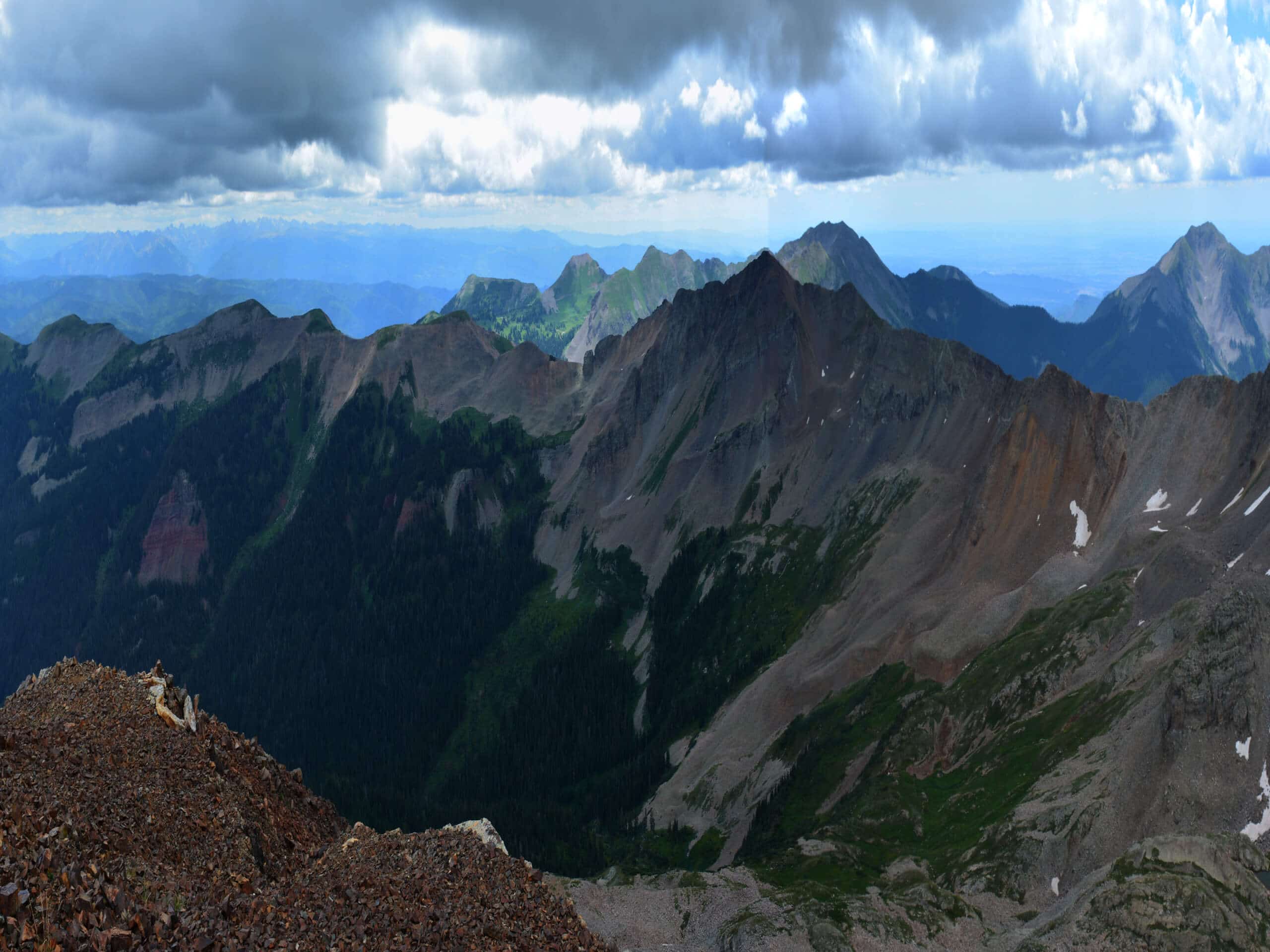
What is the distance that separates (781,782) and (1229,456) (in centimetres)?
7094

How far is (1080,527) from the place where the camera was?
393ft

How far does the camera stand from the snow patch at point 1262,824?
6116 cm

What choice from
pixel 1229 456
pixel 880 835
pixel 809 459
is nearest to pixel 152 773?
pixel 880 835

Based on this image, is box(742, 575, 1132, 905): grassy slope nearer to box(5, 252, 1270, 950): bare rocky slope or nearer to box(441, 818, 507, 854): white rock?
box(5, 252, 1270, 950): bare rocky slope

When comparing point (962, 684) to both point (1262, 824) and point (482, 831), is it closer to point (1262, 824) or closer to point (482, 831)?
point (1262, 824)

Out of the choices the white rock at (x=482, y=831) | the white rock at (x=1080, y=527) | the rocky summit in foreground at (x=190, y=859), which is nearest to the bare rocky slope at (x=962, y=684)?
the white rock at (x=1080, y=527)

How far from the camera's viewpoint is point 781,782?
116000mm

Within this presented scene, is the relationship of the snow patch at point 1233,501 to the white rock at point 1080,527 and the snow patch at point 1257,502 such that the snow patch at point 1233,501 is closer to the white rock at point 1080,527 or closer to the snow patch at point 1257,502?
the snow patch at point 1257,502

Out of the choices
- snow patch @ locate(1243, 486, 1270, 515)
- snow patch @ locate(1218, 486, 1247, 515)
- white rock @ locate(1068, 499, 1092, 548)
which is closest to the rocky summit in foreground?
snow patch @ locate(1243, 486, 1270, 515)

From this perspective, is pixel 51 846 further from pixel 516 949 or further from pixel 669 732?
pixel 669 732

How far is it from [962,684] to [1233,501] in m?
37.4

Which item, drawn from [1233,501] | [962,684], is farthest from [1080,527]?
[962,684]

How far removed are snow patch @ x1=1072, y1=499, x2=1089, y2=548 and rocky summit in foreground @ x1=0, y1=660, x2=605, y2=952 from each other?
313ft

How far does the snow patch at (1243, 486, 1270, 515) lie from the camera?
295 ft
